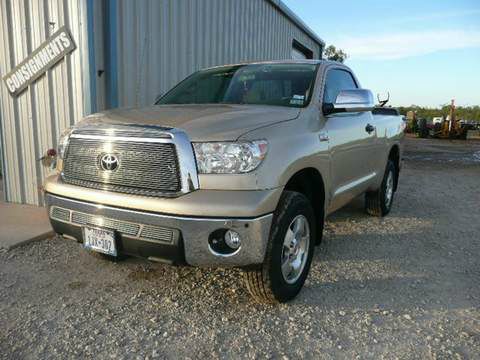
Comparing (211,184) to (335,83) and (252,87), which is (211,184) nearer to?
(252,87)

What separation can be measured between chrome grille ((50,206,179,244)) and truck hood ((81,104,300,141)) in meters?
0.59

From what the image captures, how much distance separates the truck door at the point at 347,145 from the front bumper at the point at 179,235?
4.23 ft

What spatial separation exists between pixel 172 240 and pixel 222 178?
1.55 feet

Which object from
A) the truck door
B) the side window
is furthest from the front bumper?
the side window

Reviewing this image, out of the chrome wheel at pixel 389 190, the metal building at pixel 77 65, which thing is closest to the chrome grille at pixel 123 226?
the metal building at pixel 77 65

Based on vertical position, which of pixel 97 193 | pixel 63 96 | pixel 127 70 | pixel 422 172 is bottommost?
pixel 422 172

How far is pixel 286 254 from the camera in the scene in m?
3.06

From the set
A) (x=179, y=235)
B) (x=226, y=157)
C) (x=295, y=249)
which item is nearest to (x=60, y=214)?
(x=179, y=235)

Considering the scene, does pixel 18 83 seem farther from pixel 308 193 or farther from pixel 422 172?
pixel 422 172

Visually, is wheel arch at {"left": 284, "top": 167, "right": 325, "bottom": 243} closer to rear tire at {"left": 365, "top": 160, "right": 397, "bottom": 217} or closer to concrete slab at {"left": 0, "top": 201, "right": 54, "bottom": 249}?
rear tire at {"left": 365, "top": 160, "right": 397, "bottom": 217}

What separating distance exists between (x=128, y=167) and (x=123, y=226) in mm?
375

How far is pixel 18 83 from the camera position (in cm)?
528

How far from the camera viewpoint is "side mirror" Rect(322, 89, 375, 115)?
353 cm

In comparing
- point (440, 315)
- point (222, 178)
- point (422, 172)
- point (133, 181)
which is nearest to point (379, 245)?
point (440, 315)
